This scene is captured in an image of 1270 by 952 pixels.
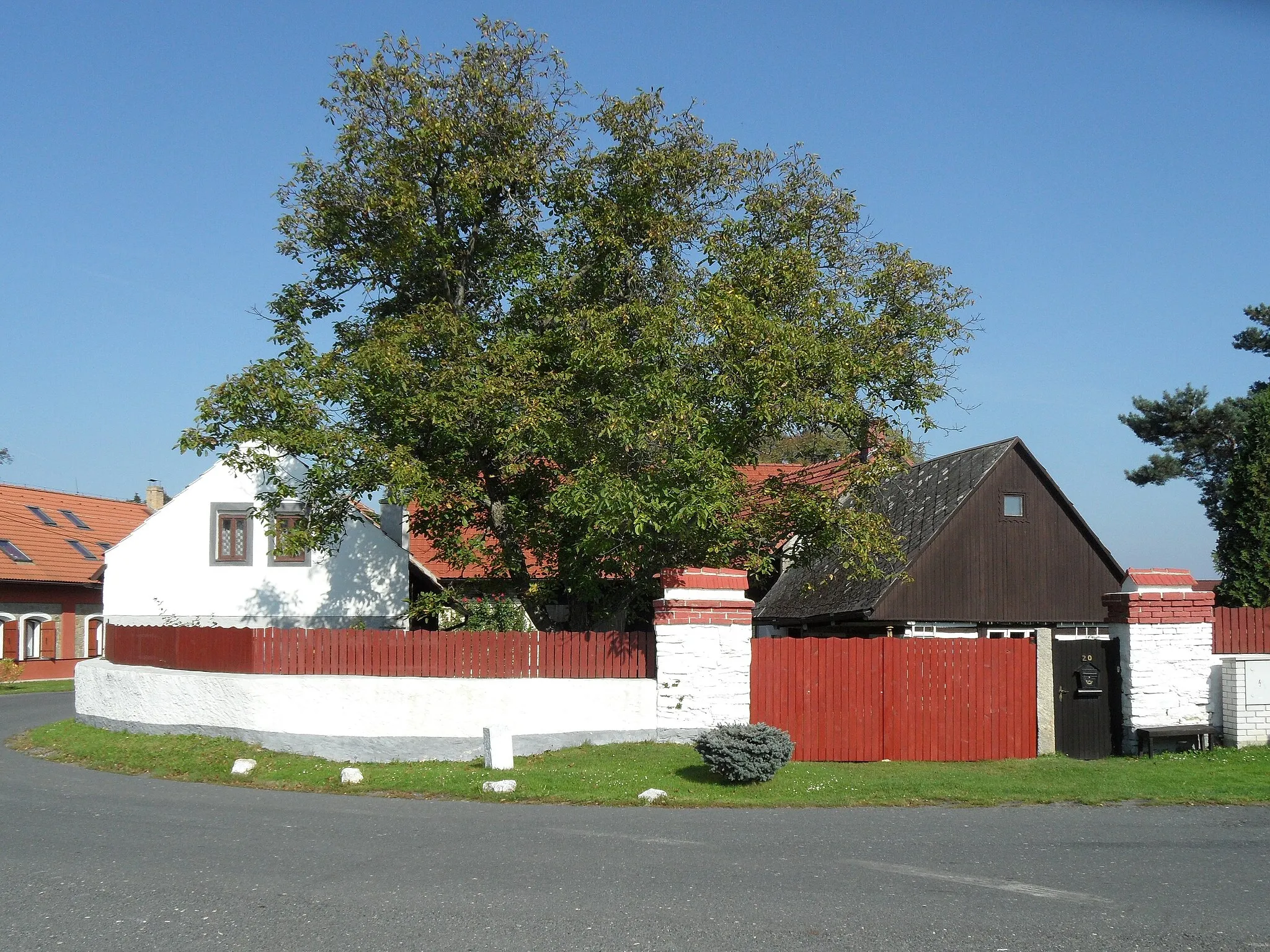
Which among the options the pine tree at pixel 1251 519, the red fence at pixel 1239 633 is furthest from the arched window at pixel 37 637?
the red fence at pixel 1239 633

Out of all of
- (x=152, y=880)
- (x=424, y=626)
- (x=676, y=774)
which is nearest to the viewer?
(x=152, y=880)

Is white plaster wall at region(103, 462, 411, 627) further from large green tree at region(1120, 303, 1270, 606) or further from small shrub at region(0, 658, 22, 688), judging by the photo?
large green tree at region(1120, 303, 1270, 606)

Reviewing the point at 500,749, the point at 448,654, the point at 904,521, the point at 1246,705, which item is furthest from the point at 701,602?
the point at 904,521

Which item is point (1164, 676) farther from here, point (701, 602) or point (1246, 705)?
point (701, 602)

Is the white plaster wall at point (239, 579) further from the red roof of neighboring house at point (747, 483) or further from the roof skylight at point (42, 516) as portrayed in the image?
the roof skylight at point (42, 516)

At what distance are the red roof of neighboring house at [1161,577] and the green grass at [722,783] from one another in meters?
2.28

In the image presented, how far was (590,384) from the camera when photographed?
58.7ft

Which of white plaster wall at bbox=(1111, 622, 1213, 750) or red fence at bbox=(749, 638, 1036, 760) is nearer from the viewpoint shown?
red fence at bbox=(749, 638, 1036, 760)

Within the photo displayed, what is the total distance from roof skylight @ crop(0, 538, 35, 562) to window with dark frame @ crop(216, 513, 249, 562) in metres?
12.6

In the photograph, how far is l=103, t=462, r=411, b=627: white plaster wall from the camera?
92.1 ft

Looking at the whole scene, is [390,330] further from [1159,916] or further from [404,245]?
[1159,916]

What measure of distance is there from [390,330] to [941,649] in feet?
32.1

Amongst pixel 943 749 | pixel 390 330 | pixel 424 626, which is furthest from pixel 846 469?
pixel 424 626

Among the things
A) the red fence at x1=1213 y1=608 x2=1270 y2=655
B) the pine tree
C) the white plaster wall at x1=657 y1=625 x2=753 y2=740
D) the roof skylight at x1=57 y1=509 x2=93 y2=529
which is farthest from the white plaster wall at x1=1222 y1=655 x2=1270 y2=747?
the roof skylight at x1=57 y1=509 x2=93 y2=529
